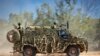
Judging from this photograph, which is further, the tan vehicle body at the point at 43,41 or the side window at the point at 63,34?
the side window at the point at 63,34

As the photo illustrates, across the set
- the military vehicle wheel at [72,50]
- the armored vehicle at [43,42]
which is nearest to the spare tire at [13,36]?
the armored vehicle at [43,42]

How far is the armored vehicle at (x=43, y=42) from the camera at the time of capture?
27.0 m

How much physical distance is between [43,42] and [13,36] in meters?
0.86

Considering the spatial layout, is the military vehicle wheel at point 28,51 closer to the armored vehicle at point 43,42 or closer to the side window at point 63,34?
the armored vehicle at point 43,42

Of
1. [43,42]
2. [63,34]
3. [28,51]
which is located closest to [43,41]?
[43,42]

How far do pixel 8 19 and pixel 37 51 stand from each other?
1.25 meters

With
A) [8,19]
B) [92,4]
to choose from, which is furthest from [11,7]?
[92,4]

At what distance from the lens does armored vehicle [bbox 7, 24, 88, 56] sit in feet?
88.6

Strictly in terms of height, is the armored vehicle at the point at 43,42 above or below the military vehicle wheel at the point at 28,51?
above

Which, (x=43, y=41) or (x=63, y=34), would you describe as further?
(x=63, y=34)

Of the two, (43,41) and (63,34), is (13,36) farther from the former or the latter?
(63,34)

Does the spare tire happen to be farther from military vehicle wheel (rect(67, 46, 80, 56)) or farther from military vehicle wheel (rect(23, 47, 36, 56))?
military vehicle wheel (rect(67, 46, 80, 56))

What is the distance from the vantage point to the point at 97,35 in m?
27.4

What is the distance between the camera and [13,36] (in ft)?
88.5
